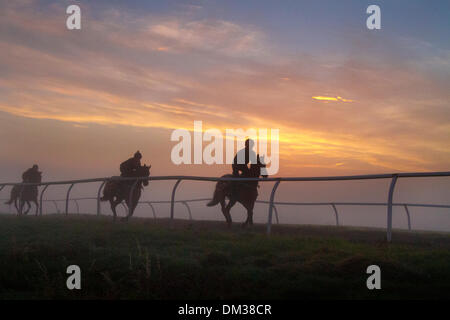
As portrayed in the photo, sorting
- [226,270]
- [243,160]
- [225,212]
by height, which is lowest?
[226,270]

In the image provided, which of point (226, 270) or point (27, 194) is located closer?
point (226, 270)

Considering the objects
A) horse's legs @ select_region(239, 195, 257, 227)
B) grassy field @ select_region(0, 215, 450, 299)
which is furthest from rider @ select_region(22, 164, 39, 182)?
grassy field @ select_region(0, 215, 450, 299)

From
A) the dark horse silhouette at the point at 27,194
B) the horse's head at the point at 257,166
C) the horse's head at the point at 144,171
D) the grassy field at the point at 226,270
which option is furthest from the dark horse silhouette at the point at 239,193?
the dark horse silhouette at the point at 27,194

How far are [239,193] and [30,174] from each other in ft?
58.8

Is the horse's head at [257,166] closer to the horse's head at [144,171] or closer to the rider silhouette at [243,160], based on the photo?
the rider silhouette at [243,160]

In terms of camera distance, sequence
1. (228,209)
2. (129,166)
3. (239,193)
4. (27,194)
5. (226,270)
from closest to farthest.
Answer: (226,270)
(239,193)
(228,209)
(129,166)
(27,194)

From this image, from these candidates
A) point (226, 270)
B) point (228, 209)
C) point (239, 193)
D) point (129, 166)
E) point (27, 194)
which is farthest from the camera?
point (27, 194)

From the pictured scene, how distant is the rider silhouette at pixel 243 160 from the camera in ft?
58.1

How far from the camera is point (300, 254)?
9.18 metres

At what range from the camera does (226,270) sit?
26.9 feet

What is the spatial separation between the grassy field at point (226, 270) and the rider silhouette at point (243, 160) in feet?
20.4

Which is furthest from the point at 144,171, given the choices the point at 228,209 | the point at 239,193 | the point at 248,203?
the point at 248,203

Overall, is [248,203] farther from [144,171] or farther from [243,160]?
[144,171]

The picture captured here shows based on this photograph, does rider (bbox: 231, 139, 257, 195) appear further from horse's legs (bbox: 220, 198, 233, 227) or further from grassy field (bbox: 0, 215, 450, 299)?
grassy field (bbox: 0, 215, 450, 299)
